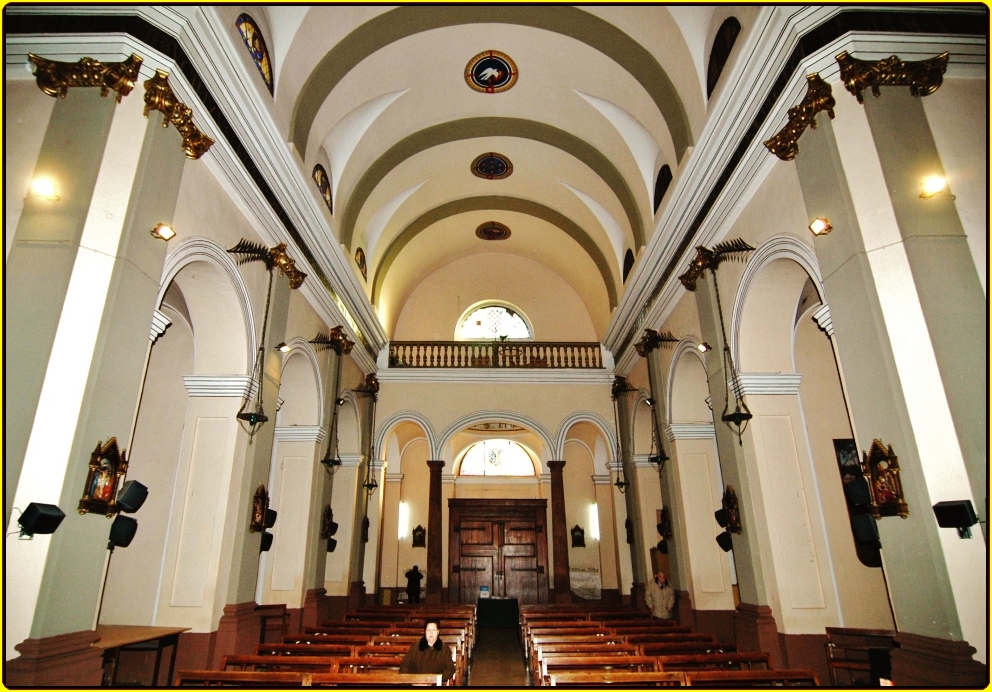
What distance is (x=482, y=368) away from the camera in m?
15.0

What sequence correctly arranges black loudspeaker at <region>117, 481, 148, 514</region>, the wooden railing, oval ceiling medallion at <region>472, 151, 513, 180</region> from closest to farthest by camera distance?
black loudspeaker at <region>117, 481, 148, 514</region> → oval ceiling medallion at <region>472, 151, 513, 180</region> → the wooden railing

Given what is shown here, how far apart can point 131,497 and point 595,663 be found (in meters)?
4.39

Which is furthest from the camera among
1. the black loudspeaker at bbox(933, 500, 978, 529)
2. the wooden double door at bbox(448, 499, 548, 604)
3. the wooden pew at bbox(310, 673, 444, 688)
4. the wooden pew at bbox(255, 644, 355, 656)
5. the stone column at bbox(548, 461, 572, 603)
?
the wooden double door at bbox(448, 499, 548, 604)

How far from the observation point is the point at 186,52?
580 cm

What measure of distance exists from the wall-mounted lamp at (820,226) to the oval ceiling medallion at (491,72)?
6.39m

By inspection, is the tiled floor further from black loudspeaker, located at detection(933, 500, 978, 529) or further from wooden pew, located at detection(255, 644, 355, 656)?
black loudspeaker, located at detection(933, 500, 978, 529)

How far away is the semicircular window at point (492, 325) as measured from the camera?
1803 centimetres

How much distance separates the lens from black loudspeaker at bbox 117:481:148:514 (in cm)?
509

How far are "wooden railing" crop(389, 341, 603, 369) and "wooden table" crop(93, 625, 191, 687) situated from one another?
9.05 metres

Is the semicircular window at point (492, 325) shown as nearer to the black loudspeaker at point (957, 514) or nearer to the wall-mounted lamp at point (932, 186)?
Answer: the wall-mounted lamp at point (932, 186)

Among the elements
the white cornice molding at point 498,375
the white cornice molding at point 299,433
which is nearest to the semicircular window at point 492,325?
the white cornice molding at point 498,375

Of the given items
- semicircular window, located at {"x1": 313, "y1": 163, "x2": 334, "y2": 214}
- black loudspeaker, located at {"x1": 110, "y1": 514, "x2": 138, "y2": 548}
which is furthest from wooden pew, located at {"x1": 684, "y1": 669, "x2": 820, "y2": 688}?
semicircular window, located at {"x1": 313, "y1": 163, "x2": 334, "y2": 214}

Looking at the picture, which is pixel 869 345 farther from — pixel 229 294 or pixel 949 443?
pixel 229 294

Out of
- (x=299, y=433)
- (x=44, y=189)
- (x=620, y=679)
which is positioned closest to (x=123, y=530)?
(x=44, y=189)
